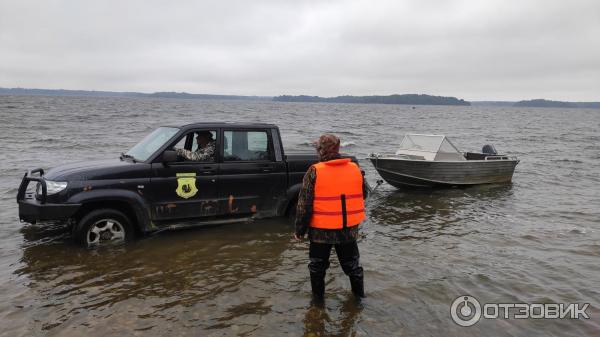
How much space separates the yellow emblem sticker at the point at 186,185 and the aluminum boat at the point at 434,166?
24.8ft

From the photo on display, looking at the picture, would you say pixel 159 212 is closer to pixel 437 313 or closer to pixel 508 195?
pixel 437 313

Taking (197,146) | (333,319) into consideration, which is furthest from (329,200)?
(197,146)

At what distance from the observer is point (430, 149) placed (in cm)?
1414

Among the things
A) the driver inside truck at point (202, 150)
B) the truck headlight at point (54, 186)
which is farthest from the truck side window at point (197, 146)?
the truck headlight at point (54, 186)

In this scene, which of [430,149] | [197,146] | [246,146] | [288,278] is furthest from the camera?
[430,149]

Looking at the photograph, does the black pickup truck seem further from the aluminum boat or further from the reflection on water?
the aluminum boat

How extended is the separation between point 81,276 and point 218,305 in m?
2.13

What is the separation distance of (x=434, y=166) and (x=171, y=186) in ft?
29.1

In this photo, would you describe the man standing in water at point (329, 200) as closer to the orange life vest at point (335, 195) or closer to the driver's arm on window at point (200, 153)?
the orange life vest at point (335, 195)

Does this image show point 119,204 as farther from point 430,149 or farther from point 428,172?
point 430,149

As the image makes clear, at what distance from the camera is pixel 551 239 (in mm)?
8719

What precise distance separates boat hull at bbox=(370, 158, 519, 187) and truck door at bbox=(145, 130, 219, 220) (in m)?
7.23

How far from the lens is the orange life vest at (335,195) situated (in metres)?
4.80

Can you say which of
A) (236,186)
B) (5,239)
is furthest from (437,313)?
(5,239)
